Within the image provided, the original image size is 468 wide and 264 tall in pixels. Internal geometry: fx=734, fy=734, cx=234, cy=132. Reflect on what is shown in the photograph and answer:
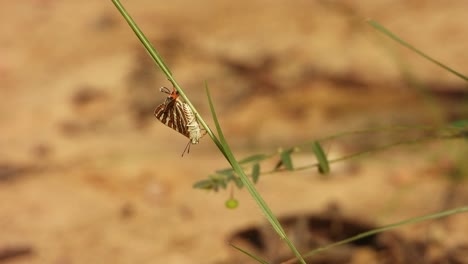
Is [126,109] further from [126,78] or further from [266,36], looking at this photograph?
[266,36]

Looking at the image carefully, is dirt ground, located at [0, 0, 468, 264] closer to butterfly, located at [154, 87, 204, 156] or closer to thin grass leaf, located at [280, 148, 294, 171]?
thin grass leaf, located at [280, 148, 294, 171]

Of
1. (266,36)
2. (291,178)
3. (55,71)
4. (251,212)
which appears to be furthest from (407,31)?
(55,71)

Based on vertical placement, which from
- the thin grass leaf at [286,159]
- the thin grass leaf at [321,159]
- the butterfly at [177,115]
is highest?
the butterfly at [177,115]

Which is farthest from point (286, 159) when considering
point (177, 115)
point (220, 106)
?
point (220, 106)

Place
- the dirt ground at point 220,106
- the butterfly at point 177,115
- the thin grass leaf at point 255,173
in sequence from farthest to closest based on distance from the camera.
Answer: the dirt ground at point 220,106 < the thin grass leaf at point 255,173 < the butterfly at point 177,115

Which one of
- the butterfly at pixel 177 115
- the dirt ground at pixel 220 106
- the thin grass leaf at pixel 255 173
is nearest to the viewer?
the butterfly at pixel 177 115

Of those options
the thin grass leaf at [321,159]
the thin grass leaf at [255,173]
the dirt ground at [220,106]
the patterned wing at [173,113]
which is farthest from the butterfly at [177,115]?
the dirt ground at [220,106]

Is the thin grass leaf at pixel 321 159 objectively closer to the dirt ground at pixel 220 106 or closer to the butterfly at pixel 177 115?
the butterfly at pixel 177 115
